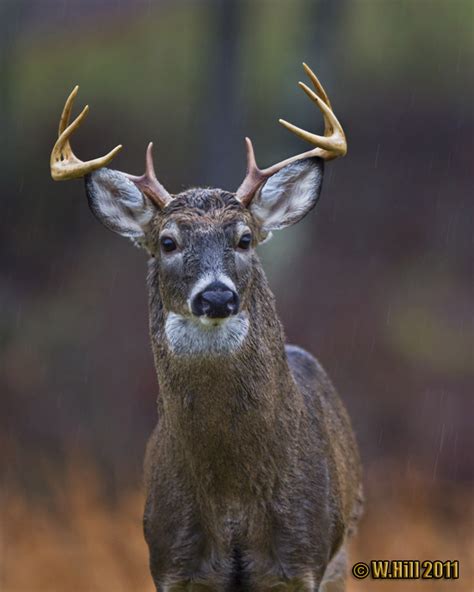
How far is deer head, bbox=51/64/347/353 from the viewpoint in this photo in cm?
583

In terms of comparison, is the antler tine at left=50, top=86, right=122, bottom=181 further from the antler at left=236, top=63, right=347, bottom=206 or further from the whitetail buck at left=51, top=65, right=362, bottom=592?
the antler at left=236, top=63, right=347, bottom=206

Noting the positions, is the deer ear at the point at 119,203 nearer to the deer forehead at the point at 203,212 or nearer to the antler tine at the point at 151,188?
the antler tine at the point at 151,188

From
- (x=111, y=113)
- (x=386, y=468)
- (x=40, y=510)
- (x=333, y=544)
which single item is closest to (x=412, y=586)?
(x=386, y=468)

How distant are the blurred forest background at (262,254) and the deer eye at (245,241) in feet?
20.1

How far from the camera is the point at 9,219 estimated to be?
54.2ft

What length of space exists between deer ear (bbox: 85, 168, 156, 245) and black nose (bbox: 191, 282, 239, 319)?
96cm

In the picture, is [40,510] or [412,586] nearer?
[412,586]

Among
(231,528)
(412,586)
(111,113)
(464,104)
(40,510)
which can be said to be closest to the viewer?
(231,528)

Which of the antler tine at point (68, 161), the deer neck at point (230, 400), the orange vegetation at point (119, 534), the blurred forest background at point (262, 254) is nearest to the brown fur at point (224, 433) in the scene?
the deer neck at point (230, 400)

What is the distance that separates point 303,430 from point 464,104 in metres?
16.0

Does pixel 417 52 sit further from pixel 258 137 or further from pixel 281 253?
pixel 281 253

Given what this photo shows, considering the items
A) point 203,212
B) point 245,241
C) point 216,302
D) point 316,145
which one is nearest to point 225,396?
point 216,302

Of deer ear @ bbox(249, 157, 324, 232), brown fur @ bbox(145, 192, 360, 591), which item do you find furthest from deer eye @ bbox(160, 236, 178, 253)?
deer ear @ bbox(249, 157, 324, 232)

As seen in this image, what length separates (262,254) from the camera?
48.1 feet
